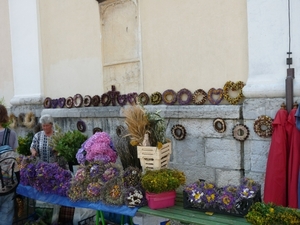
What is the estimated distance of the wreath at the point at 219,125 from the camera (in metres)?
4.14

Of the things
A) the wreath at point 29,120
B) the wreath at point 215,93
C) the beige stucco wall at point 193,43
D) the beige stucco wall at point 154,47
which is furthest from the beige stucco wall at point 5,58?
the wreath at point 215,93

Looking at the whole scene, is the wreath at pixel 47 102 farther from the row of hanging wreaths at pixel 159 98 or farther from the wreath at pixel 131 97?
the wreath at pixel 131 97

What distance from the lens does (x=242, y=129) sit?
399cm

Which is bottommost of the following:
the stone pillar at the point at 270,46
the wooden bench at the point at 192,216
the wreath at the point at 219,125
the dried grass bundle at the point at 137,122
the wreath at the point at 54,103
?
the wooden bench at the point at 192,216

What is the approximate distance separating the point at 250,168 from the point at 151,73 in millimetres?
1894

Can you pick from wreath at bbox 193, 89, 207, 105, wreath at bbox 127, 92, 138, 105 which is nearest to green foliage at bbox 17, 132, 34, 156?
wreath at bbox 127, 92, 138, 105

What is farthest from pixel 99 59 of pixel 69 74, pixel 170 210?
pixel 170 210

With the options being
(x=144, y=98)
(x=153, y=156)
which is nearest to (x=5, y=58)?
(x=144, y=98)

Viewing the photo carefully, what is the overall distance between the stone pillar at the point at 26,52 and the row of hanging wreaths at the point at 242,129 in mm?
3187

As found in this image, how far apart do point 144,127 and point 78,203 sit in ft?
3.56

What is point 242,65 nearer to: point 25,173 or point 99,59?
point 99,59

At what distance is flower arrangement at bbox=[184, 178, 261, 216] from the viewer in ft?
9.06

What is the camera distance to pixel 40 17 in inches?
255

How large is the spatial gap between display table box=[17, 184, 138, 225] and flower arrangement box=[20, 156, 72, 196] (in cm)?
7
